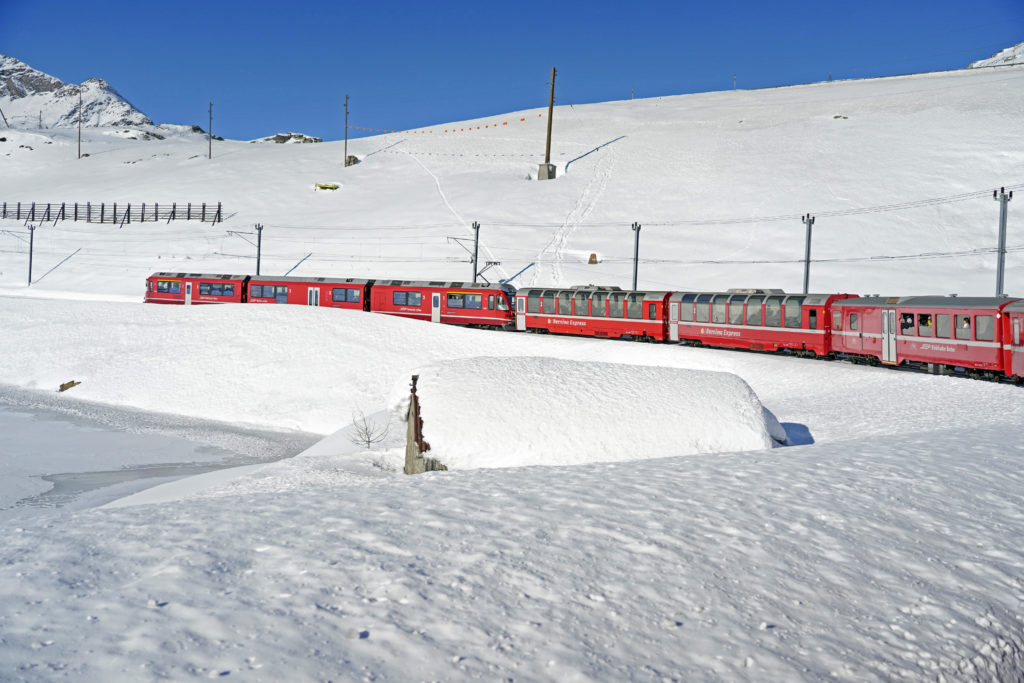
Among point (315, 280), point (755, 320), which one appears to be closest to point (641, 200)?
point (315, 280)

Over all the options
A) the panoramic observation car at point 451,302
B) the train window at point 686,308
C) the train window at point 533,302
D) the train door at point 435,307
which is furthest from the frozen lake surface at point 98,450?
the train window at point 686,308

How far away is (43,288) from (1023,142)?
8882 cm

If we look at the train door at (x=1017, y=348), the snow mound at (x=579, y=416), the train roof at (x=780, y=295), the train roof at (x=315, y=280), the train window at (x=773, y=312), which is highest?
the train roof at (x=315, y=280)

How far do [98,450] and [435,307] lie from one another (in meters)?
19.2

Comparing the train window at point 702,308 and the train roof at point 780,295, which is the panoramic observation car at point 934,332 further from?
the train window at point 702,308

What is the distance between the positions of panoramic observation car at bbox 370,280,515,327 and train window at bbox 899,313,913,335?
62.3 ft

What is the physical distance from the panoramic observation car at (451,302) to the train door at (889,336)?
18.3 meters

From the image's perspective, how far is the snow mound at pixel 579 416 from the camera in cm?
1327

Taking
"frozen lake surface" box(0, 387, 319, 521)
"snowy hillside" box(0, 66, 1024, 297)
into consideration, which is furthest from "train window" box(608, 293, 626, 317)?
"snowy hillside" box(0, 66, 1024, 297)

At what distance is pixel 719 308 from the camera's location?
106 ft

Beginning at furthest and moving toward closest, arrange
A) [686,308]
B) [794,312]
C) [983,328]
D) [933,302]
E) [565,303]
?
[565,303] → [686,308] → [794,312] → [933,302] → [983,328]

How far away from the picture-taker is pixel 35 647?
3711mm

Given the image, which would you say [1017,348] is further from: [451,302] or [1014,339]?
[451,302]

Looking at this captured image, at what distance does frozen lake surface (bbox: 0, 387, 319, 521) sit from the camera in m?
18.8
